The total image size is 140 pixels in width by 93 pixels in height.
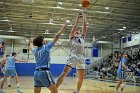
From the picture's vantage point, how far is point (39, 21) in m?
29.0

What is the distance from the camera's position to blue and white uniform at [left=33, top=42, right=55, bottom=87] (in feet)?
15.4

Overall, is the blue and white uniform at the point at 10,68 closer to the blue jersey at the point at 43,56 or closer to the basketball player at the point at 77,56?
the basketball player at the point at 77,56

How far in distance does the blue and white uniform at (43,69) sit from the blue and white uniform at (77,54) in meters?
1.71

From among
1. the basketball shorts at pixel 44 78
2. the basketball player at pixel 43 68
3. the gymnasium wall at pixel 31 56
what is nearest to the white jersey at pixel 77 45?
the basketball player at pixel 43 68

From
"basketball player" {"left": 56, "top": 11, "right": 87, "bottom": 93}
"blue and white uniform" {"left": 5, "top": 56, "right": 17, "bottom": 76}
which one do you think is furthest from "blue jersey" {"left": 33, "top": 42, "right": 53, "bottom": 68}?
"blue and white uniform" {"left": 5, "top": 56, "right": 17, "bottom": 76}

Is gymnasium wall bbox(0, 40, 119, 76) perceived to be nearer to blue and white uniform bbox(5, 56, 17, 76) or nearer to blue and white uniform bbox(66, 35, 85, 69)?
blue and white uniform bbox(5, 56, 17, 76)

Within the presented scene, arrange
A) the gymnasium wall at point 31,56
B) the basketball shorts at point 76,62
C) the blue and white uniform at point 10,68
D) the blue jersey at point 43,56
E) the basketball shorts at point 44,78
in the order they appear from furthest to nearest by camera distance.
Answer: the gymnasium wall at point 31,56, the blue and white uniform at point 10,68, the basketball shorts at point 76,62, the blue jersey at point 43,56, the basketball shorts at point 44,78

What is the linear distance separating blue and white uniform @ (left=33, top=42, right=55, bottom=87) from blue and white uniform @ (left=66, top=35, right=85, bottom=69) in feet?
5.60

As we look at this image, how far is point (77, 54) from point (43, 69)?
1.94 meters

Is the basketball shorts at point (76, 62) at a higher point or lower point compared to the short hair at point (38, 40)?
lower

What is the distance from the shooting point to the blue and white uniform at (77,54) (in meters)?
6.47

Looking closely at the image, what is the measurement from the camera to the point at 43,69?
4770 millimetres

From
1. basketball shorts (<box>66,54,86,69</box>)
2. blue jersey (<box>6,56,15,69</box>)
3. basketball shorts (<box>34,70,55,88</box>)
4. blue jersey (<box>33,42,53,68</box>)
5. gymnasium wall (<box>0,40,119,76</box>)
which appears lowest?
gymnasium wall (<box>0,40,119,76</box>)

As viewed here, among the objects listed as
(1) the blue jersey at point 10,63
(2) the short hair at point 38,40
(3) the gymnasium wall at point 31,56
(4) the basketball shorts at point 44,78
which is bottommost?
(3) the gymnasium wall at point 31,56
